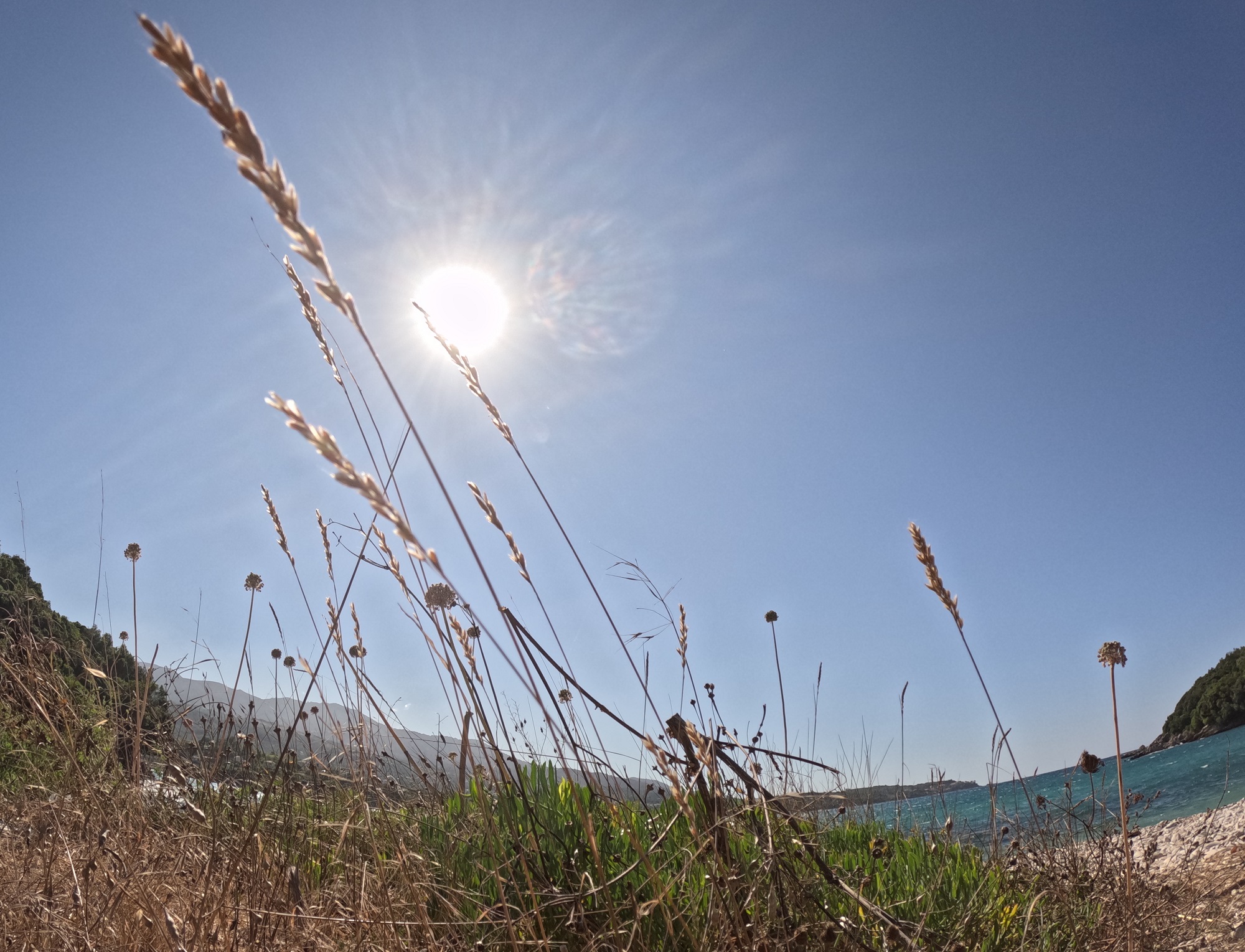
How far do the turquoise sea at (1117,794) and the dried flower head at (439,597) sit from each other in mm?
1703

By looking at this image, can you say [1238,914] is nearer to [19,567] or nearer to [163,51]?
[163,51]

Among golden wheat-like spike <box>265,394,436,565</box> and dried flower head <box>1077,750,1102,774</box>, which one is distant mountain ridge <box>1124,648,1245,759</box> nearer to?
dried flower head <box>1077,750,1102,774</box>

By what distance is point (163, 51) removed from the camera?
69 centimetres

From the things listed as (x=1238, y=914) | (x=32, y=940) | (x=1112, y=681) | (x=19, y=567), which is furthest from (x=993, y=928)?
(x=19, y=567)

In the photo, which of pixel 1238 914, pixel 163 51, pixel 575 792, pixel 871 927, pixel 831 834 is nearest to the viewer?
pixel 163 51

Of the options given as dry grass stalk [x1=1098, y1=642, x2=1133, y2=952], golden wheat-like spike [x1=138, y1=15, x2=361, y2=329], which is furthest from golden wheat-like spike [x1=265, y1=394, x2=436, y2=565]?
dry grass stalk [x1=1098, y1=642, x2=1133, y2=952]

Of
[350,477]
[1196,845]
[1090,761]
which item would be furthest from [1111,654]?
[1196,845]

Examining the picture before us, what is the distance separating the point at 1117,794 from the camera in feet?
33.7

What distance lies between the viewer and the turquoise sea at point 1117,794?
11.7ft

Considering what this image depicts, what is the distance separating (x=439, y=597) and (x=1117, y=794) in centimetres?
1198

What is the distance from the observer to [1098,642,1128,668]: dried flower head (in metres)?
1.77

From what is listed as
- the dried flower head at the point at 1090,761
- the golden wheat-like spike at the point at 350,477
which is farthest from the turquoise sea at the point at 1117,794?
the golden wheat-like spike at the point at 350,477

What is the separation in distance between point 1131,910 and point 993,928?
2.44 feet

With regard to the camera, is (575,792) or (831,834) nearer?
(575,792)
